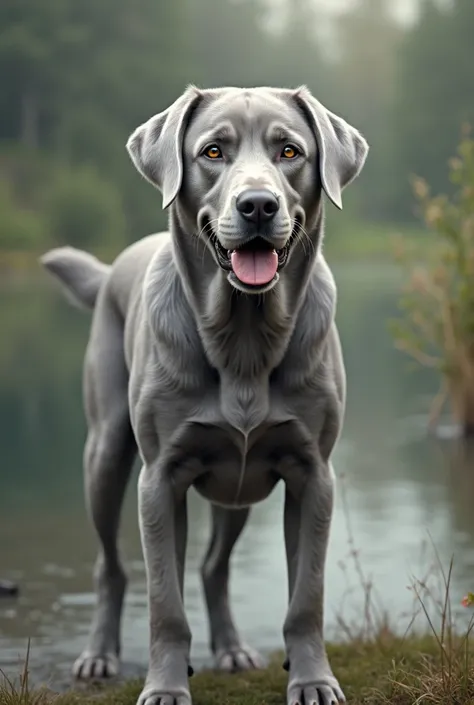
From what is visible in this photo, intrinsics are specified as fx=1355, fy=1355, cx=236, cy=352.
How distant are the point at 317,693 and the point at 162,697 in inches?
19.4

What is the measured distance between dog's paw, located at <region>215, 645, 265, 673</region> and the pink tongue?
6.24ft

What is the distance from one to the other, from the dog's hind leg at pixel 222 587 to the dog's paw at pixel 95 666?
1.34ft

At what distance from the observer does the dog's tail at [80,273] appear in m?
5.92

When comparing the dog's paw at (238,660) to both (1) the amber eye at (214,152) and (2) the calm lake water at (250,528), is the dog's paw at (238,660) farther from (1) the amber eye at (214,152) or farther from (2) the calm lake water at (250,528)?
(1) the amber eye at (214,152)

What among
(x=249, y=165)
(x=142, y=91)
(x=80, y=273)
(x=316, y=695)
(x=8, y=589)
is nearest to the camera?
(x=249, y=165)

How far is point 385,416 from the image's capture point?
42.5 feet

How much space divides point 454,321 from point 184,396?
23.3 ft

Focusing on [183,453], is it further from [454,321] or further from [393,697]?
[454,321]

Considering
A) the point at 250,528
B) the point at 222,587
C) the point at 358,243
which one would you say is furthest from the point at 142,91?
the point at 222,587

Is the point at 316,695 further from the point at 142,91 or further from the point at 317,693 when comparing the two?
the point at 142,91

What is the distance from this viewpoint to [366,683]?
181 inches

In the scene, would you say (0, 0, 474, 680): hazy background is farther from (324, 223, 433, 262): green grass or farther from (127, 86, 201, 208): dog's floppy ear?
(127, 86, 201, 208): dog's floppy ear

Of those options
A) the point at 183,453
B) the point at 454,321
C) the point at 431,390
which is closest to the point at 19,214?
the point at 431,390

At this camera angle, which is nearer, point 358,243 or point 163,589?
point 163,589
